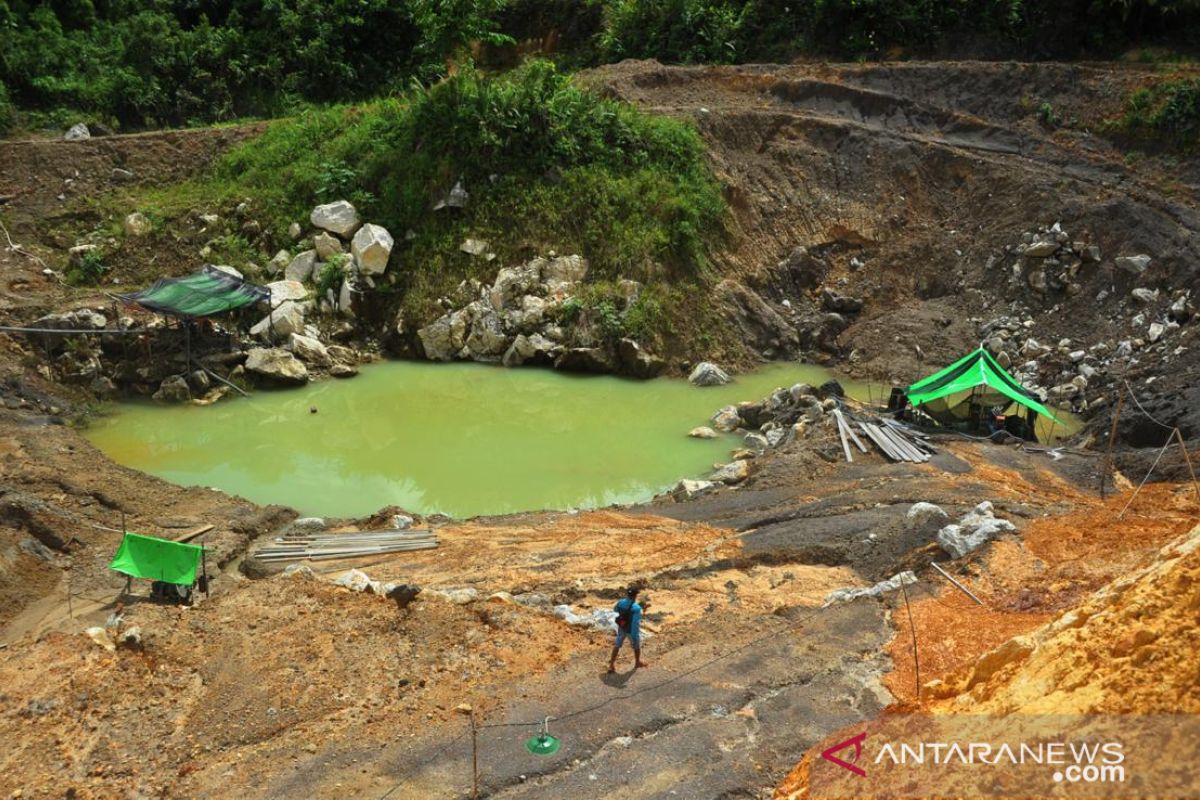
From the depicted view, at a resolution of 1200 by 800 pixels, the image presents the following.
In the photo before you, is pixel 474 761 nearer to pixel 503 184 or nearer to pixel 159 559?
pixel 159 559

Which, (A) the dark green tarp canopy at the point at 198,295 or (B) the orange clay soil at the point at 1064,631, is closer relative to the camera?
(B) the orange clay soil at the point at 1064,631

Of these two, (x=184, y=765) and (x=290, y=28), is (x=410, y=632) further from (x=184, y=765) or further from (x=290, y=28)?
(x=290, y=28)

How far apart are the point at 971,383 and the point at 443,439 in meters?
11.0

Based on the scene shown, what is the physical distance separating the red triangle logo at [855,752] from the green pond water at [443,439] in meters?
10.7

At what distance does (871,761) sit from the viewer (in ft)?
22.1

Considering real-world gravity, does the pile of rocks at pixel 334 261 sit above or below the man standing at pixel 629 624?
below

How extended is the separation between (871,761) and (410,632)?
5.69 m

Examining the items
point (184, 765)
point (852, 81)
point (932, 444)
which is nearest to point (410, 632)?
point (184, 765)

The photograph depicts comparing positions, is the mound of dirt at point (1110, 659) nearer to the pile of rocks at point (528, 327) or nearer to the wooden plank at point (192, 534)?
the wooden plank at point (192, 534)

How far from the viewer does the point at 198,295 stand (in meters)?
22.8

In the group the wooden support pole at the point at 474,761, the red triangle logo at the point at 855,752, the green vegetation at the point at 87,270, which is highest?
the red triangle logo at the point at 855,752

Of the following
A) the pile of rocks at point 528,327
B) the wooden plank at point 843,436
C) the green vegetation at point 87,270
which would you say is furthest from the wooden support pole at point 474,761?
the green vegetation at point 87,270

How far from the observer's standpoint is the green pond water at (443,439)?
18422mm

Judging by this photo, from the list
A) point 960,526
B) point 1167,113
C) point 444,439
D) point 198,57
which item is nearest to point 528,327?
point 444,439
